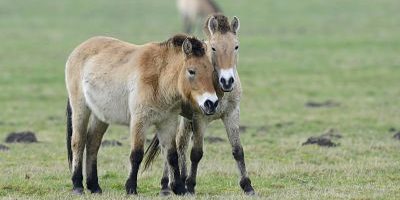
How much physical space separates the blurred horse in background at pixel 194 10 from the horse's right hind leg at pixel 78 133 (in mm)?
27771

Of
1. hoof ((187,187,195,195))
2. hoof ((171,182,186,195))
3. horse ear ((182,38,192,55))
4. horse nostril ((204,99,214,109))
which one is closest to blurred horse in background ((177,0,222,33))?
hoof ((187,187,195,195))

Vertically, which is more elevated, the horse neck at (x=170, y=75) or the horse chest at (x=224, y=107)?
the horse neck at (x=170, y=75)

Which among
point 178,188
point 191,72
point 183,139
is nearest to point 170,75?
point 191,72

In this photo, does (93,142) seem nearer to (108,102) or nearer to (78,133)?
(78,133)

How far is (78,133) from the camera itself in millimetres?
12398

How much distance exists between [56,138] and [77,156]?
6314mm

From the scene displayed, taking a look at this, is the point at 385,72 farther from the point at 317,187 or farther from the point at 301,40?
the point at 317,187

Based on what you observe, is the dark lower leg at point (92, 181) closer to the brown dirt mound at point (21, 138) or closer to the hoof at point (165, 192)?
the hoof at point (165, 192)

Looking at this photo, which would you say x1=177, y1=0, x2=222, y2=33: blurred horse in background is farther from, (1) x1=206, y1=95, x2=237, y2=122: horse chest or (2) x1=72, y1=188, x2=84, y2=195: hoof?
(1) x1=206, y1=95, x2=237, y2=122: horse chest

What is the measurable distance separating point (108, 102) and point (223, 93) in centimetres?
164

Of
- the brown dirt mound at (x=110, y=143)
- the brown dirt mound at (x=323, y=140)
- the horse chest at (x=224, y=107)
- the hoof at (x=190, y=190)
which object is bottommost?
the brown dirt mound at (x=110, y=143)

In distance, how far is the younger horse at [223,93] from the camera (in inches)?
428

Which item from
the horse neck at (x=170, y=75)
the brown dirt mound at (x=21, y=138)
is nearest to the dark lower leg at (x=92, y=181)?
the horse neck at (x=170, y=75)

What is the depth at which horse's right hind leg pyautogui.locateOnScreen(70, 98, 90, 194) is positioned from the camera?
12211 mm
